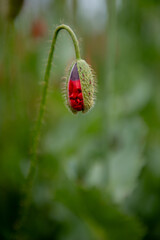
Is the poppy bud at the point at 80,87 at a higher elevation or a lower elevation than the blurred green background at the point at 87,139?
lower

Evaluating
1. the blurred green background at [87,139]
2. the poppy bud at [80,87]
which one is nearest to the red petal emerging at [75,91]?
the poppy bud at [80,87]

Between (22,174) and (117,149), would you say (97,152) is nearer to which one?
(117,149)

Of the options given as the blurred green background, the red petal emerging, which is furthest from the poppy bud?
the blurred green background

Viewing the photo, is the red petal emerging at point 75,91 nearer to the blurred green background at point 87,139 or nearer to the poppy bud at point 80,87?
the poppy bud at point 80,87

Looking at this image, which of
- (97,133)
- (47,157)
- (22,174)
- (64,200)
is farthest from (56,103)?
(64,200)

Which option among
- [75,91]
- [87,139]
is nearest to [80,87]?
[75,91]
